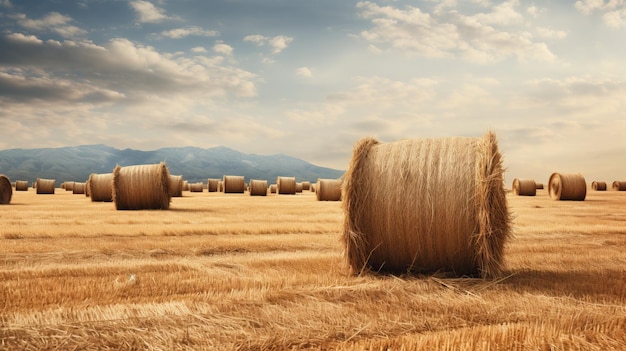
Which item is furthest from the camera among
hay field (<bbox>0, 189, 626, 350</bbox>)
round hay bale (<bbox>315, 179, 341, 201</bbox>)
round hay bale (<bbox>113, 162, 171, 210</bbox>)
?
round hay bale (<bbox>315, 179, 341, 201</bbox>)

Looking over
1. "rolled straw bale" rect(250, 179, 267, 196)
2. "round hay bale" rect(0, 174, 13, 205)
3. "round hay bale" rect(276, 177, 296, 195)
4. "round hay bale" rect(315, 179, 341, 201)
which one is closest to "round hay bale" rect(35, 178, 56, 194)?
"rolled straw bale" rect(250, 179, 267, 196)

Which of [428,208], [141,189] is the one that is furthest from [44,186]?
[428,208]

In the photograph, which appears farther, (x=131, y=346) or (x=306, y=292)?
(x=306, y=292)

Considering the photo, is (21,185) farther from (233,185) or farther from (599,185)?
(599,185)

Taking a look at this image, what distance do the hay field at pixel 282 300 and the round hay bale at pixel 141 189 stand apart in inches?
326

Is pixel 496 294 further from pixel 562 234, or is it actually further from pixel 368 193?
pixel 562 234

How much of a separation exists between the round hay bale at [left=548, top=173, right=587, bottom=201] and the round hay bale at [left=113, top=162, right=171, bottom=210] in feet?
58.2

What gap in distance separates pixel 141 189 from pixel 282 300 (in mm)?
13310

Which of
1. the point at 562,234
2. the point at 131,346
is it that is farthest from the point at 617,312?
the point at 562,234

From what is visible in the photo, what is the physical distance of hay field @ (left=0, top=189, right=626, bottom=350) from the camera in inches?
138

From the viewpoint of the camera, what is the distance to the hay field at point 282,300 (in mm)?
3516

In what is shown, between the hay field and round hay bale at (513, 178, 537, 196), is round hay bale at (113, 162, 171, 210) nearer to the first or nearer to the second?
the hay field

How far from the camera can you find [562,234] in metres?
10.8

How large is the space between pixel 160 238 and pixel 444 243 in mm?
5315
